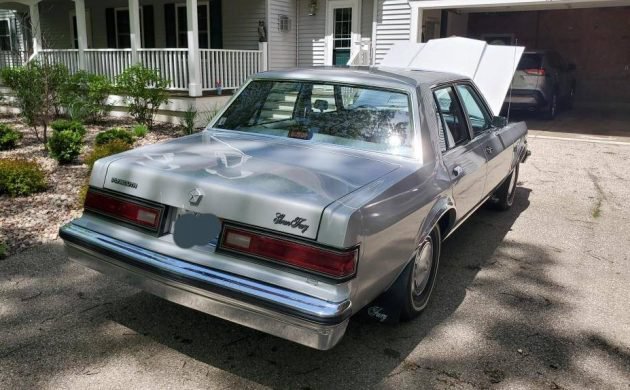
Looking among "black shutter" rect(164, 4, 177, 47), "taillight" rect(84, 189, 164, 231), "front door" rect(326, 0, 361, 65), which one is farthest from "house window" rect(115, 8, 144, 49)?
"taillight" rect(84, 189, 164, 231)

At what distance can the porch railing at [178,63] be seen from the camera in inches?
471

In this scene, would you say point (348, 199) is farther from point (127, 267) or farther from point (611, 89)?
point (611, 89)

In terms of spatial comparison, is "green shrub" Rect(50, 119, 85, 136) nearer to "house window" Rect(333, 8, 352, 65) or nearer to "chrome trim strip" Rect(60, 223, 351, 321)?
"chrome trim strip" Rect(60, 223, 351, 321)

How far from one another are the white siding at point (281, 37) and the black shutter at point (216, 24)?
4.38 ft

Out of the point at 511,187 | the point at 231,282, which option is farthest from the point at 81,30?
the point at 231,282

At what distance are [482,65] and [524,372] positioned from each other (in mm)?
6999

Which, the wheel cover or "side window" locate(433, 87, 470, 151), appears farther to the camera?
the wheel cover

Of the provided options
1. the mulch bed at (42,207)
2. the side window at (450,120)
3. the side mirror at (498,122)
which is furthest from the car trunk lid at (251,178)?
the side mirror at (498,122)

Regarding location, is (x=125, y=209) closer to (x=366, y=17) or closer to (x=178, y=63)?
(x=178, y=63)

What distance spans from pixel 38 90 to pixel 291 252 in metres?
8.23

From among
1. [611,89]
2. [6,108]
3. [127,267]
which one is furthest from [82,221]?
[611,89]

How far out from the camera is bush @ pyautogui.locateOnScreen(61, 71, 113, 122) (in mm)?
10501

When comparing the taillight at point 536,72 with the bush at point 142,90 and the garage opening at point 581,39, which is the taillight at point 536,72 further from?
the bush at point 142,90

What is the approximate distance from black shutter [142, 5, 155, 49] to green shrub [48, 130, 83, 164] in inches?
394
